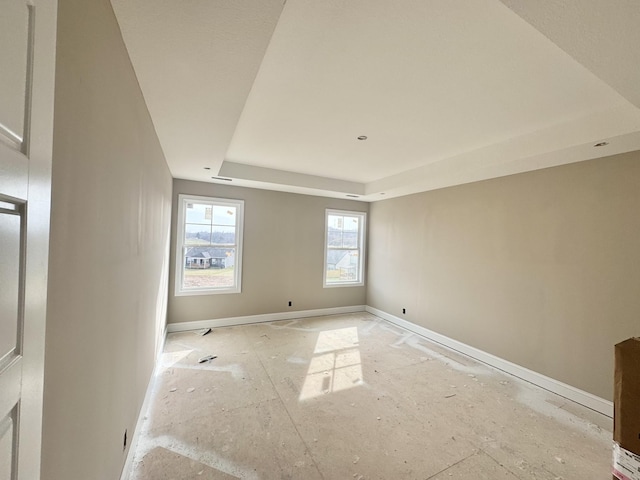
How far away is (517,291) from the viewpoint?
10.6 feet

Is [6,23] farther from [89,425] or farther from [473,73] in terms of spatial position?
[473,73]

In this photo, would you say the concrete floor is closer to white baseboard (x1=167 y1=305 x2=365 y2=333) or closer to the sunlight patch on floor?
the sunlight patch on floor

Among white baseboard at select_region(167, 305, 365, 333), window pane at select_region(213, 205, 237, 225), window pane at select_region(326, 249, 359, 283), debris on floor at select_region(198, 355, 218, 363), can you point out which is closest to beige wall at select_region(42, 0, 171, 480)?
debris on floor at select_region(198, 355, 218, 363)

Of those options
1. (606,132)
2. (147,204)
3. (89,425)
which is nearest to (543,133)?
(606,132)

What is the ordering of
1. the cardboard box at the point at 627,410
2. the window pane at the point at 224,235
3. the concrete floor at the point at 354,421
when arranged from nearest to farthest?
the cardboard box at the point at 627,410, the concrete floor at the point at 354,421, the window pane at the point at 224,235

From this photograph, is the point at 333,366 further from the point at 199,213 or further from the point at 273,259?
the point at 199,213

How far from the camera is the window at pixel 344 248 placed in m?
5.50

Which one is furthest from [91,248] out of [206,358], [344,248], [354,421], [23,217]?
[344,248]

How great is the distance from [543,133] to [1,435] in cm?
Result: 361

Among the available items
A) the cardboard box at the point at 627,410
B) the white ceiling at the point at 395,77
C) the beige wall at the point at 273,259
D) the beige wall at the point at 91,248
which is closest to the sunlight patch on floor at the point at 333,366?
the beige wall at the point at 273,259

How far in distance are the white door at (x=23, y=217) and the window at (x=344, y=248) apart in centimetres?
485

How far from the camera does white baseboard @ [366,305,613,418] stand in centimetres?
257

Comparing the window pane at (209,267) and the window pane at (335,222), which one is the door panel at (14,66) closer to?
the window pane at (209,267)

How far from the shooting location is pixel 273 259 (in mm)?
4914
